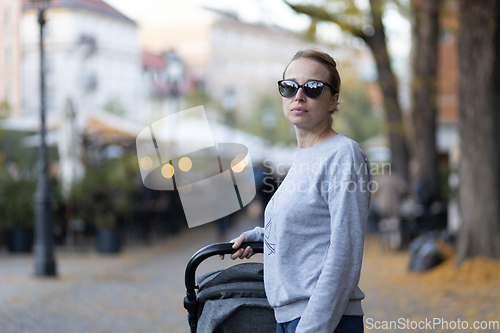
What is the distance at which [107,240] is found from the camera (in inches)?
482

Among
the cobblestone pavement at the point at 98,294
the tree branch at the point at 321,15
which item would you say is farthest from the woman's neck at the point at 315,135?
the tree branch at the point at 321,15

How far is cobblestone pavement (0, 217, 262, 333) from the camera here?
6.25 meters

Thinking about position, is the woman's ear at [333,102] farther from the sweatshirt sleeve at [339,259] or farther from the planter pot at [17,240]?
the planter pot at [17,240]

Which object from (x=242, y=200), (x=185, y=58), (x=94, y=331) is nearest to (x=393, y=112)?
(x=94, y=331)

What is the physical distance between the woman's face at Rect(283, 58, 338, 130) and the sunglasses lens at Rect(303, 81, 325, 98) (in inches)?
0.4

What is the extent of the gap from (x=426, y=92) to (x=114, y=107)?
4487 cm

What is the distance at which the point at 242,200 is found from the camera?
247 centimetres

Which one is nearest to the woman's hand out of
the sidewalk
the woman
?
the woman

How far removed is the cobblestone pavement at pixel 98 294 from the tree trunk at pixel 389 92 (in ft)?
18.3

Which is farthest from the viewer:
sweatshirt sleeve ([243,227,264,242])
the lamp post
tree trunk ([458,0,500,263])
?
the lamp post

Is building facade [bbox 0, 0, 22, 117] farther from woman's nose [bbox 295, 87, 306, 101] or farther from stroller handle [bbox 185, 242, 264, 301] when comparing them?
woman's nose [bbox 295, 87, 306, 101]

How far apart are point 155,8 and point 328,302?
8345 centimetres

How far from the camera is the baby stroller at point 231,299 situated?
2.13 m

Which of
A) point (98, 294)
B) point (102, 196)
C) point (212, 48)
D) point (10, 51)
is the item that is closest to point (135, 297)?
point (98, 294)
